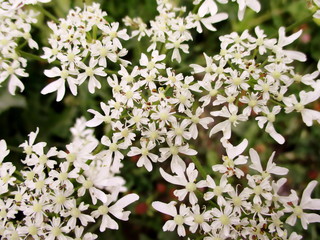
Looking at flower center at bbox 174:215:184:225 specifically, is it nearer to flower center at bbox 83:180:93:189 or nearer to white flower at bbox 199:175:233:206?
white flower at bbox 199:175:233:206

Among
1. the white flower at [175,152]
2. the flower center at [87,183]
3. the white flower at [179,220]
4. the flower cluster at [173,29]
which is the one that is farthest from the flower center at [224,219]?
the flower cluster at [173,29]

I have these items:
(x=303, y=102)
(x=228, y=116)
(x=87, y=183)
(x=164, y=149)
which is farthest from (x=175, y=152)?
(x=303, y=102)

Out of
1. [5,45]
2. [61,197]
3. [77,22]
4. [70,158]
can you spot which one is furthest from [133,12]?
A: [61,197]

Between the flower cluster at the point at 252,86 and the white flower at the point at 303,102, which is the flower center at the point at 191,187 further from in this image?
the white flower at the point at 303,102

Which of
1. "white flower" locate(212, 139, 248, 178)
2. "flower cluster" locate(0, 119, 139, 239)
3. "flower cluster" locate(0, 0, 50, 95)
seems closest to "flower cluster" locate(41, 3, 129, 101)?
"flower cluster" locate(0, 0, 50, 95)

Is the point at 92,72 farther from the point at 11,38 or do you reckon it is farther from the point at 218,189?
the point at 218,189

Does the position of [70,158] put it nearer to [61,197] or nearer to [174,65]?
[61,197]

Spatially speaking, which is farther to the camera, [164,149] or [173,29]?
[173,29]
